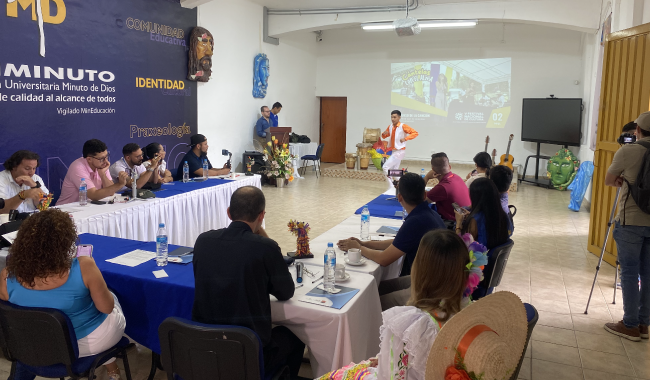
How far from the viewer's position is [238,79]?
10.1m

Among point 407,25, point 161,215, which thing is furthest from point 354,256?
point 407,25

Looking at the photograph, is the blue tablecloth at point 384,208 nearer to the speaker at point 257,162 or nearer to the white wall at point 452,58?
the speaker at point 257,162

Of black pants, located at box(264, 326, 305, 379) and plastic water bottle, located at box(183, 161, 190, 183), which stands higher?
plastic water bottle, located at box(183, 161, 190, 183)

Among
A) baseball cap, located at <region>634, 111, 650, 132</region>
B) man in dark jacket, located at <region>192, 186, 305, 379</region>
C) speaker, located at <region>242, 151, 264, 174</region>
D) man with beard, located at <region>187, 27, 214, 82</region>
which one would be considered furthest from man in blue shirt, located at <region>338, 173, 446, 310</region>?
speaker, located at <region>242, 151, 264, 174</region>

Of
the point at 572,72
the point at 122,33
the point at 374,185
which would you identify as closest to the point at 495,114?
the point at 572,72

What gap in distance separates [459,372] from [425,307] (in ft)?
0.94

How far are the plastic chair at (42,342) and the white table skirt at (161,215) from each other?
163 centimetres

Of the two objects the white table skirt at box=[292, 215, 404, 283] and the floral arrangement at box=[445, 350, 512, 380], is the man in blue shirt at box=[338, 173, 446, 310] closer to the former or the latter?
the white table skirt at box=[292, 215, 404, 283]

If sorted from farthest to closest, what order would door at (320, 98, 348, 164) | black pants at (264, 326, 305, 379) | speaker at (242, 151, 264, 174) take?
door at (320, 98, 348, 164)
speaker at (242, 151, 264, 174)
black pants at (264, 326, 305, 379)

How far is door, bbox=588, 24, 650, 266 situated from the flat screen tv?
526cm

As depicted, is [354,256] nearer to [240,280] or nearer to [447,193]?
[240,280]

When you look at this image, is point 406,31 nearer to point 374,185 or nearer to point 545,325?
point 374,185

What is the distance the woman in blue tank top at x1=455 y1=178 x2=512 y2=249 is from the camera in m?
3.11

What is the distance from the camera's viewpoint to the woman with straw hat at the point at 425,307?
62.7 inches
